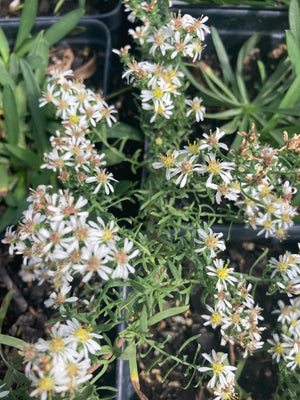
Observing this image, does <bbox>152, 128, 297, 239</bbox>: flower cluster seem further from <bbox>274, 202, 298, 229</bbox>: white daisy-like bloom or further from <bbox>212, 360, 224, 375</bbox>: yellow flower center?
<bbox>212, 360, 224, 375</bbox>: yellow flower center

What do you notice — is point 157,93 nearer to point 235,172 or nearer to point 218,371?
point 235,172

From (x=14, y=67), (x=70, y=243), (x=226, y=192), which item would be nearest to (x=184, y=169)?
(x=226, y=192)

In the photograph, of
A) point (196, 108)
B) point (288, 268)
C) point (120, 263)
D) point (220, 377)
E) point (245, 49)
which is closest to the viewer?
point (120, 263)

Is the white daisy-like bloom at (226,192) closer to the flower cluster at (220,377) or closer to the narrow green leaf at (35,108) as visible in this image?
the flower cluster at (220,377)

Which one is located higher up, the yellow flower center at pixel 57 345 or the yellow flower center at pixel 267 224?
the yellow flower center at pixel 57 345

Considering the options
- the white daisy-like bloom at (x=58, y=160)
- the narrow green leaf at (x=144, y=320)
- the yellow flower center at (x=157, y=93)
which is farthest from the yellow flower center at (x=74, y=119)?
the narrow green leaf at (x=144, y=320)

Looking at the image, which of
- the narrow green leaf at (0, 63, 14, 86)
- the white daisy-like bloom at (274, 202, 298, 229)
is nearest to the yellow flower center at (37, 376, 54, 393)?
the white daisy-like bloom at (274, 202, 298, 229)
